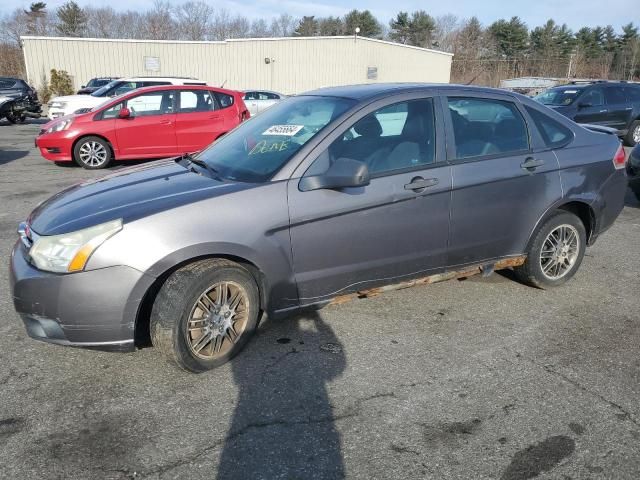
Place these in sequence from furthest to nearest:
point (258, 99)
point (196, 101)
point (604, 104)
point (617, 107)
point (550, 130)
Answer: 1. point (258, 99)
2. point (617, 107)
3. point (604, 104)
4. point (196, 101)
5. point (550, 130)

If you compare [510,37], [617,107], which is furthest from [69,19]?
[617,107]

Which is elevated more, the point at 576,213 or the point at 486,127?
the point at 486,127

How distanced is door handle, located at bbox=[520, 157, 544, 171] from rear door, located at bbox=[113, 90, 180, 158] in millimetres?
7664

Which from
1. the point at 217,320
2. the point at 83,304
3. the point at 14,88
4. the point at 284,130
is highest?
the point at 284,130

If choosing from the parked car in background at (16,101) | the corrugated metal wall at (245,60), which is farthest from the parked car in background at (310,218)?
the corrugated metal wall at (245,60)

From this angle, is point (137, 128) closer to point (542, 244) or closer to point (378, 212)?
point (378, 212)

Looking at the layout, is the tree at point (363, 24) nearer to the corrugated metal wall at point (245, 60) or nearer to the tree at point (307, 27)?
the tree at point (307, 27)

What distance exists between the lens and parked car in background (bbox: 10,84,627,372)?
112 inches

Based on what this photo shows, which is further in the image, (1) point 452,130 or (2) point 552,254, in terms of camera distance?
(2) point 552,254

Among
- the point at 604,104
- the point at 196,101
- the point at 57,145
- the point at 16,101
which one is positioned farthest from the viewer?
the point at 16,101

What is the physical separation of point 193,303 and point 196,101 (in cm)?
822

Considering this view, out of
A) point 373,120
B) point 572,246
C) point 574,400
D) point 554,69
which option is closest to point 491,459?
point 574,400

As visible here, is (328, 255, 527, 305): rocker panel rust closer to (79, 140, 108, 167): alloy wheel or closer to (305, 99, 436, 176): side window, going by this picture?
(305, 99, 436, 176): side window

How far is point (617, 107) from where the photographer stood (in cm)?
1392
